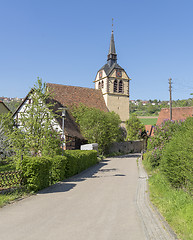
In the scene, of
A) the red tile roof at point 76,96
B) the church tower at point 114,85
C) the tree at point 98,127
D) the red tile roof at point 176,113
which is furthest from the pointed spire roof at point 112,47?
the tree at point 98,127

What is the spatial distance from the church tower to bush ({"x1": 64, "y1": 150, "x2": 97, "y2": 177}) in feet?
74.2

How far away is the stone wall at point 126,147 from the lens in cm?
3951

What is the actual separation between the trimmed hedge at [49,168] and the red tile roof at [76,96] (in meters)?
17.4

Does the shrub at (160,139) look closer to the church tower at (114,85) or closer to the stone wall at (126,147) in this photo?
the stone wall at (126,147)

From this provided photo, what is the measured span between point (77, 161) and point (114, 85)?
1186 inches

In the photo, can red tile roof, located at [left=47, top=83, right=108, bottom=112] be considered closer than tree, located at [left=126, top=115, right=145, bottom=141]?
Yes

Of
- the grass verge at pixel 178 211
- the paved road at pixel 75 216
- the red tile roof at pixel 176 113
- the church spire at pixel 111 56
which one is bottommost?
the paved road at pixel 75 216

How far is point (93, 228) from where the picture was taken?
20.6 ft

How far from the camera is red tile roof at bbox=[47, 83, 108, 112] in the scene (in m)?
37.3

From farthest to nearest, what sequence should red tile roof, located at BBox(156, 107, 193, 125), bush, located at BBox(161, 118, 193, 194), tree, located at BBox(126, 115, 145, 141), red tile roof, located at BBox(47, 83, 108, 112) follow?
tree, located at BBox(126, 115, 145, 141)
red tile roof, located at BBox(156, 107, 193, 125)
red tile roof, located at BBox(47, 83, 108, 112)
bush, located at BBox(161, 118, 193, 194)

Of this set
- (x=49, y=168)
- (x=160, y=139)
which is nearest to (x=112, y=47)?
(x=160, y=139)

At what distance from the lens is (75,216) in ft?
24.0

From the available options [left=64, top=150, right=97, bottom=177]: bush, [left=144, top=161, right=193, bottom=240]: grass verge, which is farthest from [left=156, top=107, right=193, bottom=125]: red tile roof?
[left=144, top=161, right=193, bottom=240]: grass verge

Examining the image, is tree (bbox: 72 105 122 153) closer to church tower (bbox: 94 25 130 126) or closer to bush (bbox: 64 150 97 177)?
bush (bbox: 64 150 97 177)
